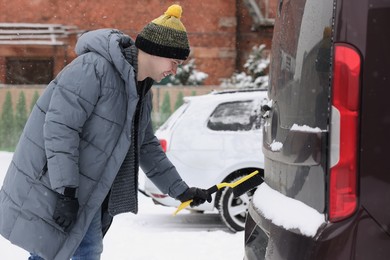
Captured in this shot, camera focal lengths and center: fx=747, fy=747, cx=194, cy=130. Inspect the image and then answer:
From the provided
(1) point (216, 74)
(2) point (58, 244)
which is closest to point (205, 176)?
(2) point (58, 244)

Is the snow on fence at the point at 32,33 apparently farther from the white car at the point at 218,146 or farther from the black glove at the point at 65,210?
the black glove at the point at 65,210

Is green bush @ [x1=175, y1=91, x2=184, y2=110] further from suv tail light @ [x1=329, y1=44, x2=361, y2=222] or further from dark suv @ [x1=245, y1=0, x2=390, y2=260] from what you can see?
suv tail light @ [x1=329, y1=44, x2=361, y2=222]

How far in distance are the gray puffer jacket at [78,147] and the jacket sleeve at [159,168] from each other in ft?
1.88

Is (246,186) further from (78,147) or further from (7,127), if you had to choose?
(7,127)

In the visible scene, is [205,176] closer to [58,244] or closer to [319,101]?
[58,244]

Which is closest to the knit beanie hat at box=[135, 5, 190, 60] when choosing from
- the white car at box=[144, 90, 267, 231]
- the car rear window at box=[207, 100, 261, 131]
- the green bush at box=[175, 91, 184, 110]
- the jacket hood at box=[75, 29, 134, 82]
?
the jacket hood at box=[75, 29, 134, 82]

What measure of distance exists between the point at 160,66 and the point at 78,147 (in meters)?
0.59

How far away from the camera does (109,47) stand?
12.4 ft

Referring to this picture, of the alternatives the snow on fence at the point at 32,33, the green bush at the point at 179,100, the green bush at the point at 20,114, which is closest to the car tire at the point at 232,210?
the green bush at the point at 179,100

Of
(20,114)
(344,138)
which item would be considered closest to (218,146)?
(344,138)

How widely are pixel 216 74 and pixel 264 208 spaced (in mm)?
20152

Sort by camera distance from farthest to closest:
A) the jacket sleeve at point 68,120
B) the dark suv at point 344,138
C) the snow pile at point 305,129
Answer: the jacket sleeve at point 68,120 → the snow pile at point 305,129 → the dark suv at point 344,138

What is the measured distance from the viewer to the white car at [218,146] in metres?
8.38

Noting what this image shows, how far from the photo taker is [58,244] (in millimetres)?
3760
